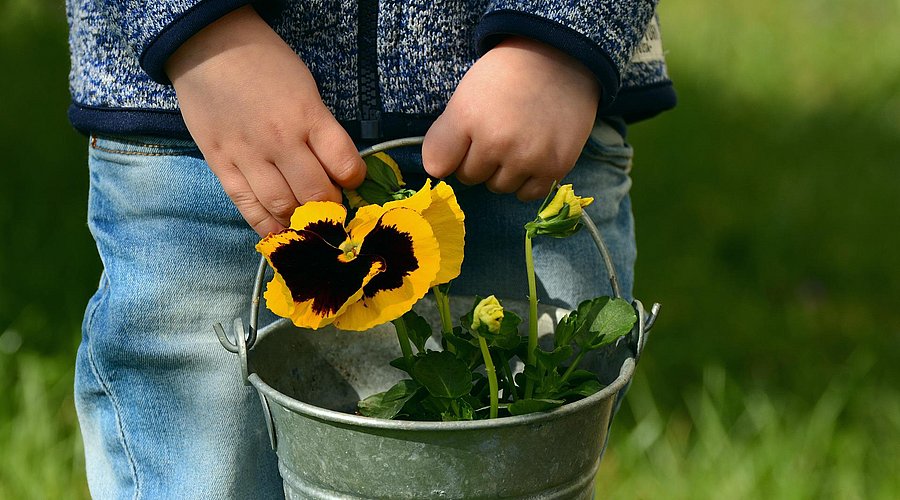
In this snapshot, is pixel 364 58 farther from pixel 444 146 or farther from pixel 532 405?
pixel 532 405

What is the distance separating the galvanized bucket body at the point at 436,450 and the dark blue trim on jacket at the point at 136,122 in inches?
10.0

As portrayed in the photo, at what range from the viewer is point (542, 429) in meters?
0.87

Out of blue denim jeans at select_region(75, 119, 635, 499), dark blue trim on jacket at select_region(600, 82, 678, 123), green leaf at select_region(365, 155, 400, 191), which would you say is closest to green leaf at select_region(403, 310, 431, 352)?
green leaf at select_region(365, 155, 400, 191)

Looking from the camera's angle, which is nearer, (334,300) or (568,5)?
(334,300)

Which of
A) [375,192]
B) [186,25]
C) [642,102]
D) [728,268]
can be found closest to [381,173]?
[375,192]

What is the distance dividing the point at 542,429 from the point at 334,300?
199 mm

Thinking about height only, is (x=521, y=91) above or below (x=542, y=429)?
above

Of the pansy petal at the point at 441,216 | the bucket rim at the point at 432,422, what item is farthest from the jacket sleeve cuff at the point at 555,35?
the bucket rim at the point at 432,422

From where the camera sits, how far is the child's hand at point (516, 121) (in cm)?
98

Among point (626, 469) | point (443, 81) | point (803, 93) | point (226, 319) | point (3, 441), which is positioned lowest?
point (803, 93)

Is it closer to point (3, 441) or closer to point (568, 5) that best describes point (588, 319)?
point (568, 5)

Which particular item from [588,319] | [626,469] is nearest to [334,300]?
[588,319]

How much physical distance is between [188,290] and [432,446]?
44 centimetres

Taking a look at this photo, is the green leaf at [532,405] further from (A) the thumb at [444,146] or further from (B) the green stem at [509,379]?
(A) the thumb at [444,146]
